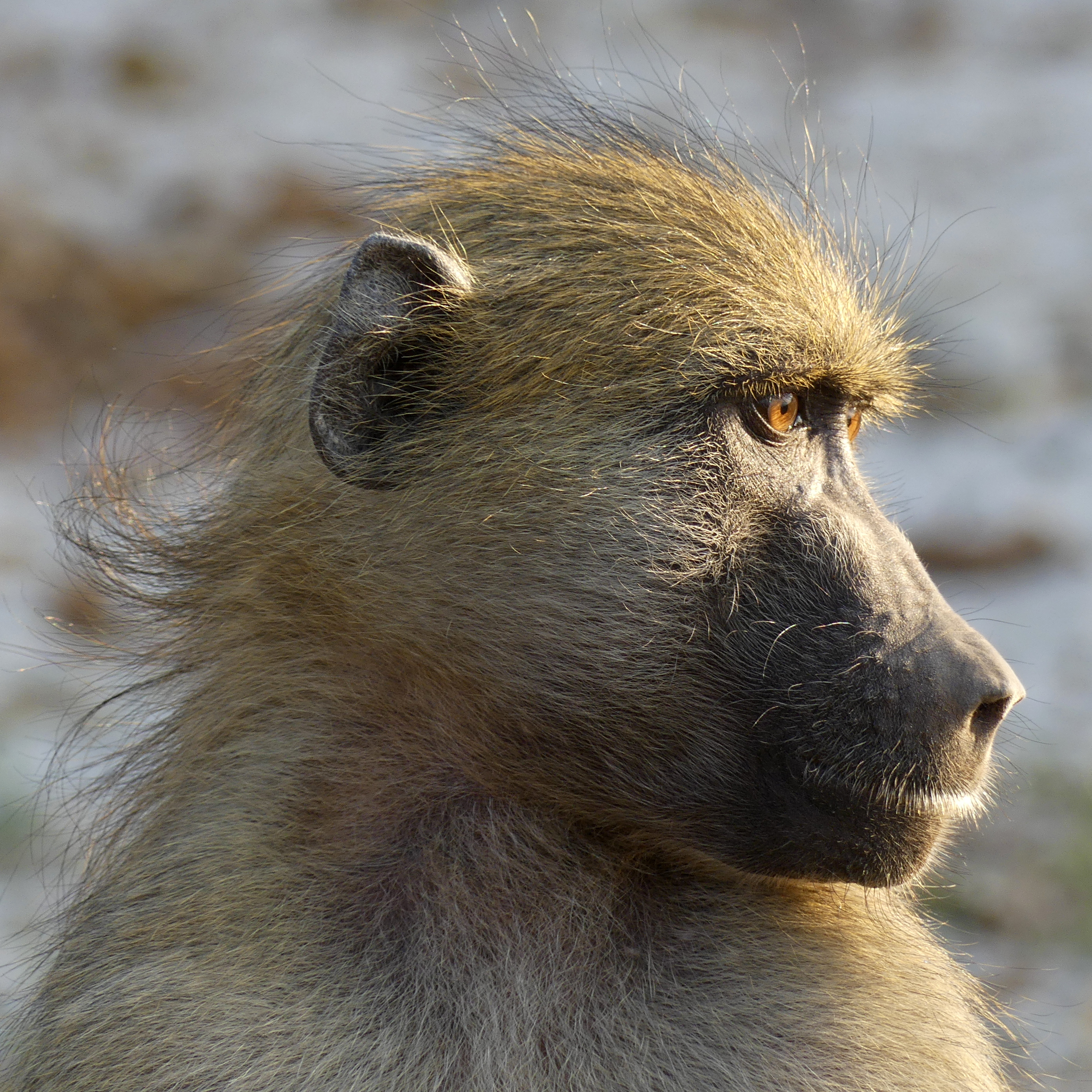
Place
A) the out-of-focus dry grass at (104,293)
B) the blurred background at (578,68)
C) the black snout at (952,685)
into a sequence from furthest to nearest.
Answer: the out-of-focus dry grass at (104,293)
the blurred background at (578,68)
the black snout at (952,685)

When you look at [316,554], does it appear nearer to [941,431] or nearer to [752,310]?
[752,310]

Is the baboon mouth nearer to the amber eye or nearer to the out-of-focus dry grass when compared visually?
the amber eye

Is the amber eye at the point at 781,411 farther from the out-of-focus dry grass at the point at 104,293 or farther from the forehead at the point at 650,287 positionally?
the out-of-focus dry grass at the point at 104,293

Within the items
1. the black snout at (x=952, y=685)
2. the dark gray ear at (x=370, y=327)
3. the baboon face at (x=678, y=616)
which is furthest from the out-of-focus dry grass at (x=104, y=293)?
the black snout at (x=952, y=685)

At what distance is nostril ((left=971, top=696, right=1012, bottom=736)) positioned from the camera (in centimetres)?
217

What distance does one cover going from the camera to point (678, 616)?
7.24 feet

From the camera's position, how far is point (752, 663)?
2180 mm

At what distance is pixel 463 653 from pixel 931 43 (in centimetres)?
873

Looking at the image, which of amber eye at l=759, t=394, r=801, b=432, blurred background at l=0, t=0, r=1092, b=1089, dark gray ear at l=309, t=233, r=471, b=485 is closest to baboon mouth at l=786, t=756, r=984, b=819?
amber eye at l=759, t=394, r=801, b=432

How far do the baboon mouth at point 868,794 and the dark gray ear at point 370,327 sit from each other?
0.88m

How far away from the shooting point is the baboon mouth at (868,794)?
7.03 feet

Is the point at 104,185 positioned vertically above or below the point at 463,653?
above

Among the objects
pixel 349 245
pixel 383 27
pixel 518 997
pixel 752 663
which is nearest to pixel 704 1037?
pixel 518 997

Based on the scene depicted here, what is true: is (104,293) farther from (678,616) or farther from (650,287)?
(678,616)
